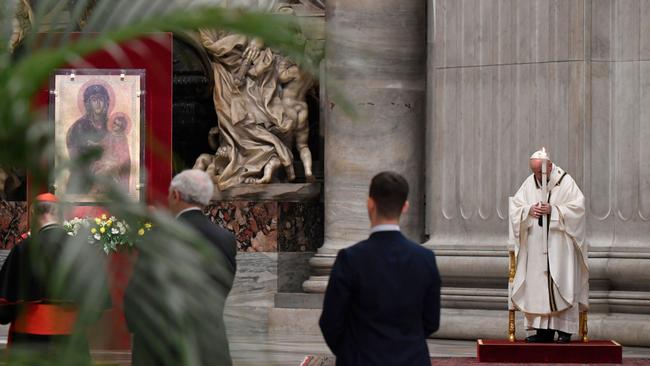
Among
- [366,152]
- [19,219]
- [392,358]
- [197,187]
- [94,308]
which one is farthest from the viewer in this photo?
[19,219]

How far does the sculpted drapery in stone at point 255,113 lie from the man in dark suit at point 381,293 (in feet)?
32.2

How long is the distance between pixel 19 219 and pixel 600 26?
6.81 m

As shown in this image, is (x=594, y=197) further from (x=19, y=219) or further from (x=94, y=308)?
(x=94, y=308)

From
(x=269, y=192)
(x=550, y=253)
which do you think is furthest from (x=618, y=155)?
(x=269, y=192)

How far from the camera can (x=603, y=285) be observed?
511 inches

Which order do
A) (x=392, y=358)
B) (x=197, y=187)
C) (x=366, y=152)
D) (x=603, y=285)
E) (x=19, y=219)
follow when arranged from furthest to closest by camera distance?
(x=19, y=219) → (x=366, y=152) → (x=603, y=285) → (x=197, y=187) → (x=392, y=358)

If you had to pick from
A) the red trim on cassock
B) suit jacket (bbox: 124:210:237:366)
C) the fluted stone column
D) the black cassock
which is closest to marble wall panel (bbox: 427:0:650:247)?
the fluted stone column

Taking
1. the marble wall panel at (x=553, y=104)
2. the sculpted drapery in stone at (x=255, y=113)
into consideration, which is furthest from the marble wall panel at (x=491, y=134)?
the sculpted drapery in stone at (x=255, y=113)

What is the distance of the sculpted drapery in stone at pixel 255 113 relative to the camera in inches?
583

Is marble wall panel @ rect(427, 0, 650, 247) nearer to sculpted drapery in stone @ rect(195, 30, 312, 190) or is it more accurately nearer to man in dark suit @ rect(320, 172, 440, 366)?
sculpted drapery in stone @ rect(195, 30, 312, 190)

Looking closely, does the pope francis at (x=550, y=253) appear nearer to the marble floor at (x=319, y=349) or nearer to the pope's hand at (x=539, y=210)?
the pope's hand at (x=539, y=210)

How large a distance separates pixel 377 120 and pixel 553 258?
3.07 metres

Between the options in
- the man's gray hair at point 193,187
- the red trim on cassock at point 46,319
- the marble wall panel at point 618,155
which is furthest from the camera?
the marble wall panel at point 618,155

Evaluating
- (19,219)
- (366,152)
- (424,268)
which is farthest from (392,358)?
(19,219)
